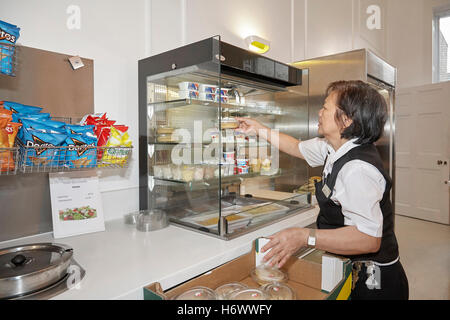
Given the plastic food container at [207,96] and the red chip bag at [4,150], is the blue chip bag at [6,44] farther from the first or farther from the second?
the plastic food container at [207,96]

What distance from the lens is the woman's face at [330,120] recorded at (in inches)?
53.6

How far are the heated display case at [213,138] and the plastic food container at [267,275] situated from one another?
21 centimetres

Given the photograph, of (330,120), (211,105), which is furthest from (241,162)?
(330,120)

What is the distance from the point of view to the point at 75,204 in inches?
55.2

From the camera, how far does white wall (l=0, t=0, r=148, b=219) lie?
4.38ft

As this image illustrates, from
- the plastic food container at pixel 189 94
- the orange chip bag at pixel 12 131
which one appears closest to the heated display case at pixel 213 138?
the plastic food container at pixel 189 94

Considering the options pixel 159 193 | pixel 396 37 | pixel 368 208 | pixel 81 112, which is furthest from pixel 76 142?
pixel 396 37

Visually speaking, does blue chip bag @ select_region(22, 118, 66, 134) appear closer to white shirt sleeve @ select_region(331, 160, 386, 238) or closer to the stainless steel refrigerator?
white shirt sleeve @ select_region(331, 160, 386, 238)

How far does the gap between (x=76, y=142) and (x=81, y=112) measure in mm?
353

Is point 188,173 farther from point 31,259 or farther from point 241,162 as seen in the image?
point 31,259

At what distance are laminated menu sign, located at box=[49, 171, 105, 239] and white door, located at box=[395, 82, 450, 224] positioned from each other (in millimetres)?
4954
